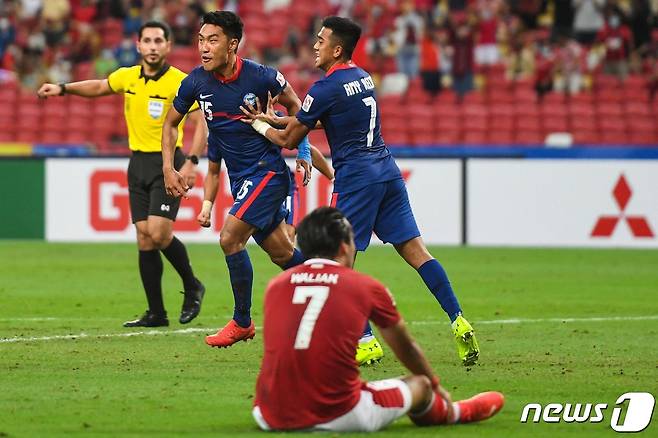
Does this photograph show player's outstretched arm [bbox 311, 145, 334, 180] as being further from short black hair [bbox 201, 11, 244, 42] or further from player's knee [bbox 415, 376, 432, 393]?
player's knee [bbox 415, 376, 432, 393]

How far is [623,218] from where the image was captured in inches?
770

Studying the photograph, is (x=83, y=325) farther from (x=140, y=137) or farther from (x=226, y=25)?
(x=226, y=25)

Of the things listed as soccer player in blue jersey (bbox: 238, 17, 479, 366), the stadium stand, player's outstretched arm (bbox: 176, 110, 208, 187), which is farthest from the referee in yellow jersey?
the stadium stand

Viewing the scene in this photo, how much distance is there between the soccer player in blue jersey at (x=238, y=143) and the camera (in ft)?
33.0

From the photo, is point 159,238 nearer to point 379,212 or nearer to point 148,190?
point 148,190

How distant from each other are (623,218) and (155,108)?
9.48m

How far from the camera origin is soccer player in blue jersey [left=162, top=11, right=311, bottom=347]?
10070 millimetres

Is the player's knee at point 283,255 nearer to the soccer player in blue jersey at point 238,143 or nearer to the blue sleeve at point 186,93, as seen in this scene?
the soccer player in blue jersey at point 238,143

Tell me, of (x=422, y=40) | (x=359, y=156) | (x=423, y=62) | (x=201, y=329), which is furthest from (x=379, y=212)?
(x=422, y=40)

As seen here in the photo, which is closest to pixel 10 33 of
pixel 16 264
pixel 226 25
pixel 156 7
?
pixel 156 7

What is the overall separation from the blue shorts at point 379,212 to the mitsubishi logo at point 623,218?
33.8ft

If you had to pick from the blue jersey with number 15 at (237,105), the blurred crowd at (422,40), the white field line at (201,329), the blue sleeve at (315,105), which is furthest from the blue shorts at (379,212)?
the blurred crowd at (422,40)

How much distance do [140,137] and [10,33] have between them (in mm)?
18092

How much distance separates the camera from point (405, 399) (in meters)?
6.80
